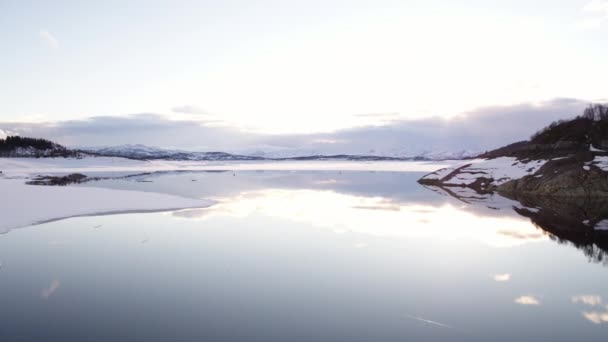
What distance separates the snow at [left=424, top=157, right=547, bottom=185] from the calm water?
2335 cm

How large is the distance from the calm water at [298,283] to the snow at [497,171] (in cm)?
2335

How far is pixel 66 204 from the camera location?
2477 cm

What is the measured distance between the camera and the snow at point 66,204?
2036 centimetres

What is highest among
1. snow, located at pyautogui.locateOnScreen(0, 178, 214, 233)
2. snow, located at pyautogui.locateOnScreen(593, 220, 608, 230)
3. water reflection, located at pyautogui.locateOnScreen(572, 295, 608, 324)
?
snow, located at pyautogui.locateOnScreen(0, 178, 214, 233)

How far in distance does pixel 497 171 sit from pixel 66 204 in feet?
133

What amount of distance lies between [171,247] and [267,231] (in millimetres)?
4512

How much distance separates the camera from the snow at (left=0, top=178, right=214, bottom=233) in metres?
20.4

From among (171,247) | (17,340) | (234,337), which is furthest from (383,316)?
(171,247)

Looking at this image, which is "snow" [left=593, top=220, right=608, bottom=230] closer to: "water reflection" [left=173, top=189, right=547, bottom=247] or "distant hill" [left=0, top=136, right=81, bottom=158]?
"water reflection" [left=173, top=189, right=547, bottom=247]

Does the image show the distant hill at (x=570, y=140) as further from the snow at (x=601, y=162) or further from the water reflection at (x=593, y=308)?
the water reflection at (x=593, y=308)

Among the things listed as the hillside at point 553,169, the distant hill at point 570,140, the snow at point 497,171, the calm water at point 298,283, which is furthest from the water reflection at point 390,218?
the distant hill at point 570,140

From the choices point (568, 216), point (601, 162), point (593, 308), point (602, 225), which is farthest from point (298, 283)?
point (601, 162)

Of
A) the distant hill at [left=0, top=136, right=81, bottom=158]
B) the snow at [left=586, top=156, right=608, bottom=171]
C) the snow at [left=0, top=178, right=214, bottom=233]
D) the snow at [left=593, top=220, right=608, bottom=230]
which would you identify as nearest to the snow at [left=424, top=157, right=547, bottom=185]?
the snow at [left=586, top=156, right=608, bottom=171]

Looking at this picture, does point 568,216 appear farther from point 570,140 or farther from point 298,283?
point 570,140
